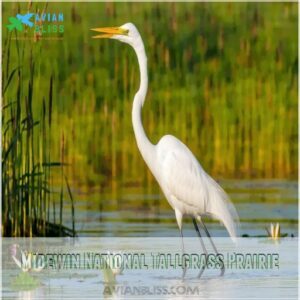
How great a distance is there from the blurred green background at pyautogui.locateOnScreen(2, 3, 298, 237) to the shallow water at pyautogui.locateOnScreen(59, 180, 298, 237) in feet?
0.37

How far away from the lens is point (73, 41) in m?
11.6

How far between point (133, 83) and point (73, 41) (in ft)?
2.33

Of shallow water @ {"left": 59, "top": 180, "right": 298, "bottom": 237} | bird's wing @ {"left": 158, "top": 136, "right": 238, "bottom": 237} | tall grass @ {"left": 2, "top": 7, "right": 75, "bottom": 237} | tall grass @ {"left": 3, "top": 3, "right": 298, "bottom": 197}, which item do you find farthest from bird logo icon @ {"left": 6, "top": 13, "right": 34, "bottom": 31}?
bird's wing @ {"left": 158, "top": 136, "right": 238, "bottom": 237}

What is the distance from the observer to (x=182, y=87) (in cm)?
1145

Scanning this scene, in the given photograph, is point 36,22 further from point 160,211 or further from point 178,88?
point 160,211

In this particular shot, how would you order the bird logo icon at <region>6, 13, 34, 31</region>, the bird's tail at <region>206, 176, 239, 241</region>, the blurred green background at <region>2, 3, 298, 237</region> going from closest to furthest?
the bird's tail at <region>206, 176, 239, 241</region> < the bird logo icon at <region>6, 13, 34, 31</region> < the blurred green background at <region>2, 3, 298, 237</region>

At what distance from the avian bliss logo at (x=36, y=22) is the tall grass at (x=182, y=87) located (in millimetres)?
452

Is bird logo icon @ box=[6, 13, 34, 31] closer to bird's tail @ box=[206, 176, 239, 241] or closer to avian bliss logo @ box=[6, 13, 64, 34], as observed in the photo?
avian bliss logo @ box=[6, 13, 64, 34]

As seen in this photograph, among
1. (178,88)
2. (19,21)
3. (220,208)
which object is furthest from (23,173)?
(178,88)

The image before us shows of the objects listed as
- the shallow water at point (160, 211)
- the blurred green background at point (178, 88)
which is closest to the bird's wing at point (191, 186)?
the shallow water at point (160, 211)

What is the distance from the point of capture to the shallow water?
33.7 feet

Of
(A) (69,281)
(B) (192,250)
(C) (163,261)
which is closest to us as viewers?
(A) (69,281)

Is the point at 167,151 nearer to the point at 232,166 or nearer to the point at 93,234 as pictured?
the point at 93,234

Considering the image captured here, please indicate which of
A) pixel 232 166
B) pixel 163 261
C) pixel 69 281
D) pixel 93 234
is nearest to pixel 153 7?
pixel 232 166
